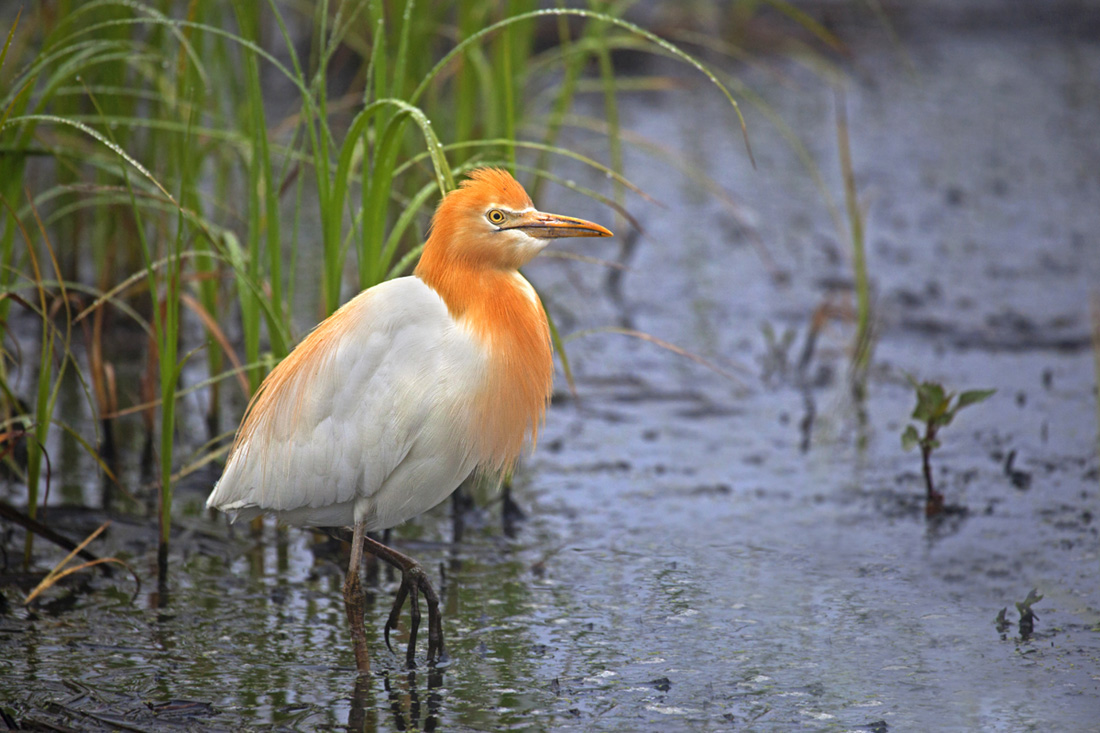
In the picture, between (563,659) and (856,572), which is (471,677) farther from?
(856,572)

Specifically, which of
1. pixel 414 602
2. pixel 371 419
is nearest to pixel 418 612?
pixel 414 602

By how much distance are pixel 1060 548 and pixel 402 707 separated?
2290mm

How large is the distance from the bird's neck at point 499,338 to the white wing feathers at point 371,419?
34 millimetres

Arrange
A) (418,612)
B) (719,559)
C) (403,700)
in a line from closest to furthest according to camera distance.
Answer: (403,700)
(418,612)
(719,559)

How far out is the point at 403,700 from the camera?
10.7 feet

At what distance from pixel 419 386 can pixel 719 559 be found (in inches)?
58.0

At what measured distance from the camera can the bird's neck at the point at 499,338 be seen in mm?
3326

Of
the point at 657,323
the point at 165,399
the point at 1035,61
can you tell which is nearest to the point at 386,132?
the point at 165,399

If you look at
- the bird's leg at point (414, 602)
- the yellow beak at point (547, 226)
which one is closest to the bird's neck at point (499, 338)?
the yellow beak at point (547, 226)

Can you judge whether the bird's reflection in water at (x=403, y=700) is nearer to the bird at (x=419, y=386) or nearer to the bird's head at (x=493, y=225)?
the bird at (x=419, y=386)

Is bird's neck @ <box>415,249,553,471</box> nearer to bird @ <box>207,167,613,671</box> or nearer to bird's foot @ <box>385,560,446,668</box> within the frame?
bird @ <box>207,167,613,671</box>

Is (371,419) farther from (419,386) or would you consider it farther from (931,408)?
(931,408)

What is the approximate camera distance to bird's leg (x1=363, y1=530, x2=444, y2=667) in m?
3.43

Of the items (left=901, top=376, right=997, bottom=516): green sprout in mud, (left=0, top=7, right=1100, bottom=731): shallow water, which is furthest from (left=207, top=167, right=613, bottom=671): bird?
(left=901, top=376, right=997, bottom=516): green sprout in mud
